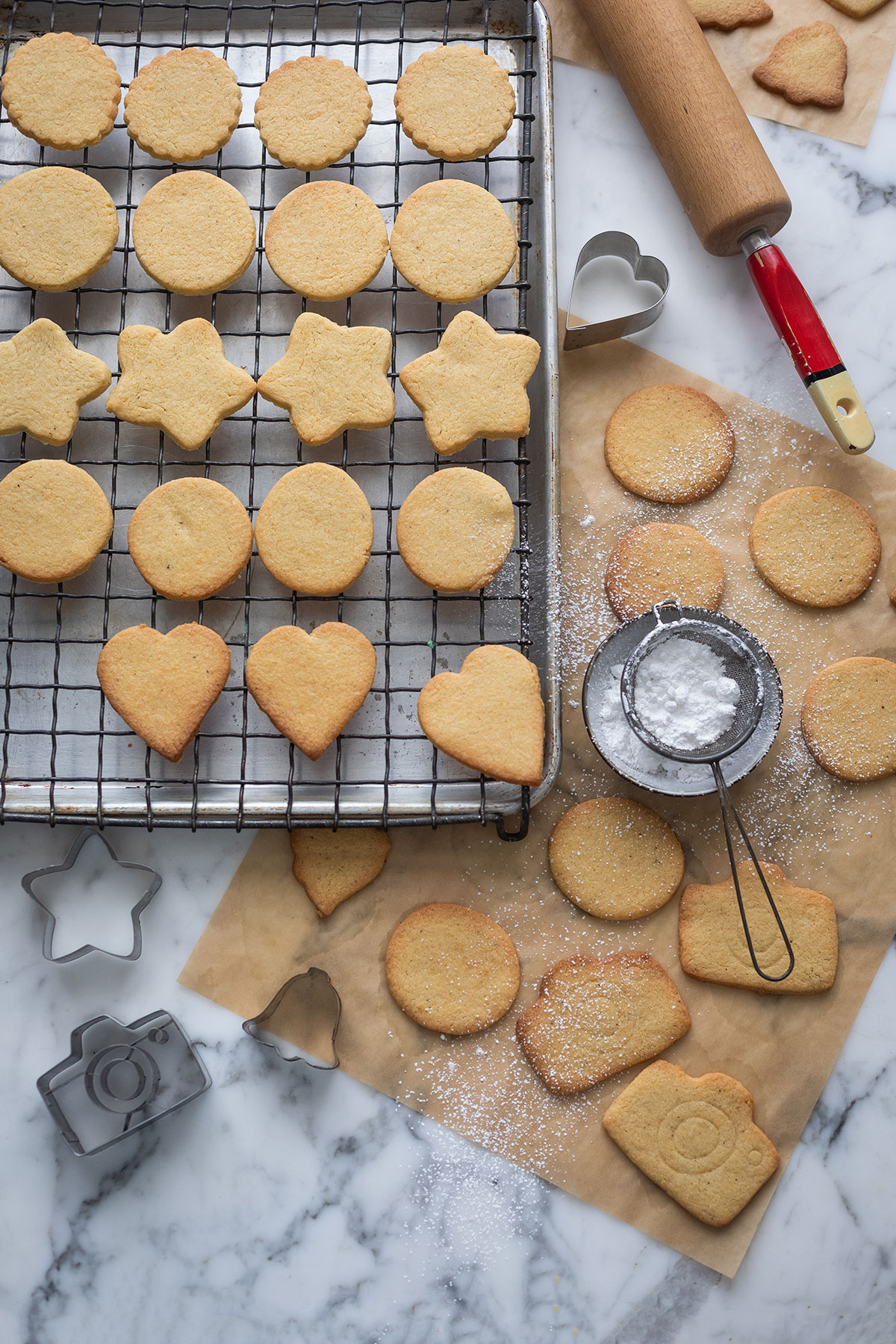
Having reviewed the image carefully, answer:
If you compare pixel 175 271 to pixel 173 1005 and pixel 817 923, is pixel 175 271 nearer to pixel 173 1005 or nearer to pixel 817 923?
pixel 173 1005

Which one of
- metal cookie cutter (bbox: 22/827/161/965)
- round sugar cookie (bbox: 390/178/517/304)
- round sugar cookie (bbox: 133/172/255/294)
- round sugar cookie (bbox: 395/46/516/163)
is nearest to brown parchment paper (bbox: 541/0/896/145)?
round sugar cookie (bbox: 395/46/516/163)

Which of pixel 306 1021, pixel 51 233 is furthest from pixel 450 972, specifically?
pixel 51 233

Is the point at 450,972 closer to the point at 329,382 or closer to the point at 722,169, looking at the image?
the point at 329,382

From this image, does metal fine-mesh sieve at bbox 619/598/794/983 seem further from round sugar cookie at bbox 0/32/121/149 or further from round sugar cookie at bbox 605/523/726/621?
round sugar cookie at bbox 0/32/121/149

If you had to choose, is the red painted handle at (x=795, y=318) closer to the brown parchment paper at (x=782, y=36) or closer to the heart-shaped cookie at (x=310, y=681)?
the brown parchment paper at (x=782, y=36)

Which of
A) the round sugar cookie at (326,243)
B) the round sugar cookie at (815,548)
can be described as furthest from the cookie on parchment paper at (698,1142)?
the round sugar cookie at (326,243)

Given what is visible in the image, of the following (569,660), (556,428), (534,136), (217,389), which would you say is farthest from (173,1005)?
(534,136)
